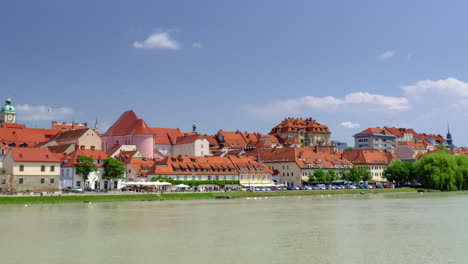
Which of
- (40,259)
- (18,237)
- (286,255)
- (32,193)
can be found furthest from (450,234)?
(32,193)

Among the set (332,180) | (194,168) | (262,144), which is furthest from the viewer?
(262,144)

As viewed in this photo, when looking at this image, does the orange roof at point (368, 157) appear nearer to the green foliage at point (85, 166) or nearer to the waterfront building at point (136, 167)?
the waterfront building at point (136, 167)

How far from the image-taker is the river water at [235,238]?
26.6 meters

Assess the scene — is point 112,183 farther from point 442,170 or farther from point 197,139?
point 442,170

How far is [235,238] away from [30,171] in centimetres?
5256

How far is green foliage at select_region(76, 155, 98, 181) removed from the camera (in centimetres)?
8556

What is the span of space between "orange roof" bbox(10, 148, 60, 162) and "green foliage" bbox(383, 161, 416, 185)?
68.7 metres

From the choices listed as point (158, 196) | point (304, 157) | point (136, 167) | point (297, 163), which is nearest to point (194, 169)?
point (136, 167)

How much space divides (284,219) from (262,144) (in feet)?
335

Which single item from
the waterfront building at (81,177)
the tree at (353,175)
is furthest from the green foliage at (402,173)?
the waterfront building at (81,177)

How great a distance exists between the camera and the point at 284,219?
45594 millimetres

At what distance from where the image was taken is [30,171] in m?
77.4

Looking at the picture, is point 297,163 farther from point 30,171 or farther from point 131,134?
point 30,171

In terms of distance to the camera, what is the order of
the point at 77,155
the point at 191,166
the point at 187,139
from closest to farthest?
the point at 77,155, the point at 191,166, the point at 187,139
